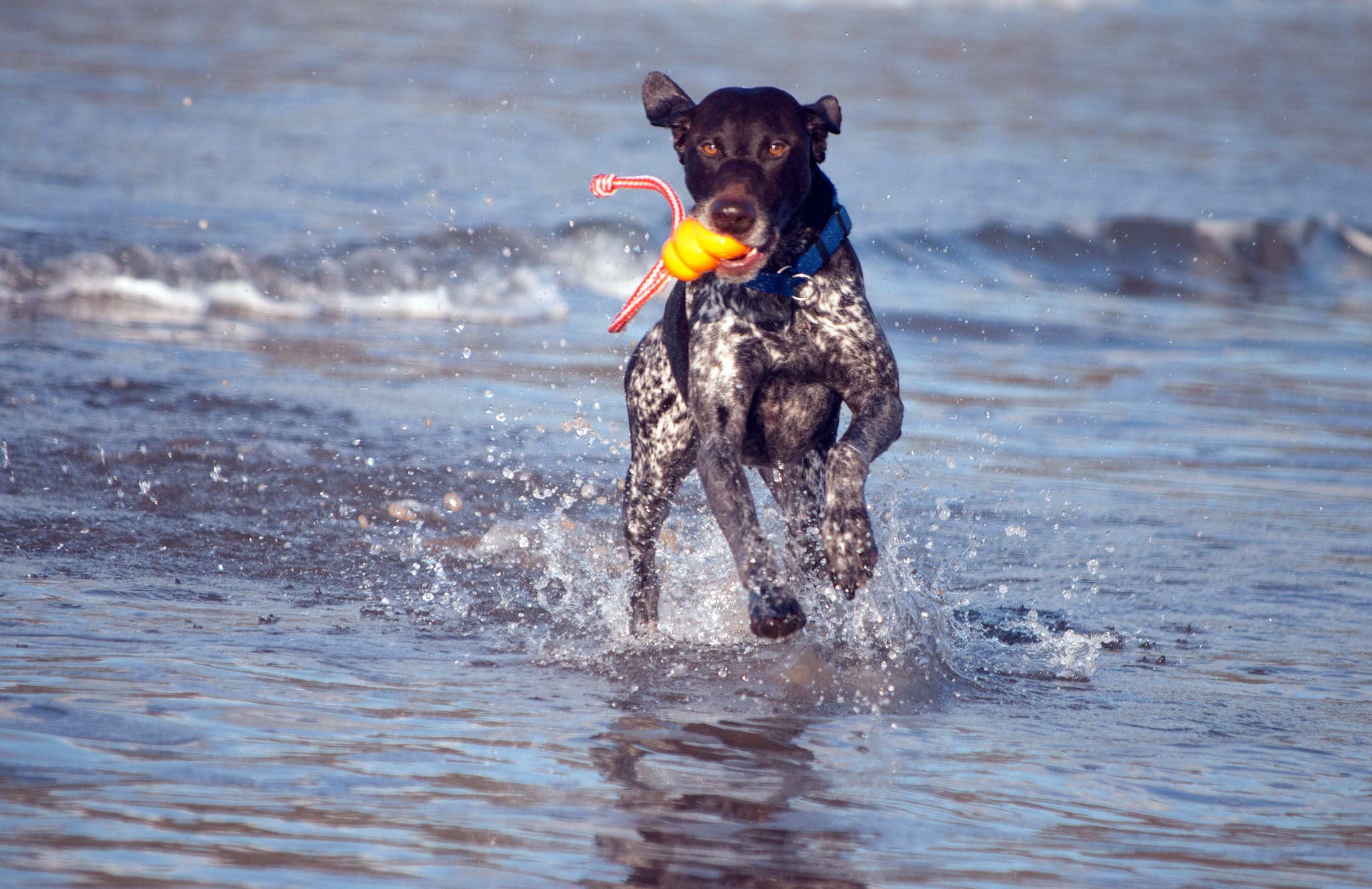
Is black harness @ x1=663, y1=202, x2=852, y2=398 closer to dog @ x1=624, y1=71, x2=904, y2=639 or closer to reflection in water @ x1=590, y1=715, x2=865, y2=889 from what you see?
dog @ x1=624, y1=71, x2=904, y2=639

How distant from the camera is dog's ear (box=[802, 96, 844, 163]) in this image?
4508 mm

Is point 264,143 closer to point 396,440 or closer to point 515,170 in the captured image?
point 515,170

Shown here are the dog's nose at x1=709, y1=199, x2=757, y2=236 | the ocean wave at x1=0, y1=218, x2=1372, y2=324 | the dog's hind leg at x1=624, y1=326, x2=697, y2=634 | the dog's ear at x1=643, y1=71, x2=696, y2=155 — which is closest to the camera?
the dog's nose at x1=709, y1=199, x2=757, y2=236

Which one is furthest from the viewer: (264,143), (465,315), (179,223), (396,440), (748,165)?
(264,143)

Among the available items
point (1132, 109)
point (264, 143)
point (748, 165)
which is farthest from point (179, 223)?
point (1132, 109)

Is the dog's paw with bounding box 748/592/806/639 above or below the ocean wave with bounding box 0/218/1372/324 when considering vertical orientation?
below

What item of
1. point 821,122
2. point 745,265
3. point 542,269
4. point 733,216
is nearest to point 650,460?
point 745,265

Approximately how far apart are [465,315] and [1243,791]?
7150 mm

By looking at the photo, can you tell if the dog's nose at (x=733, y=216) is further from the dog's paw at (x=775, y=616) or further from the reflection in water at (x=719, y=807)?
the reflection in water at (x=719, y=807)

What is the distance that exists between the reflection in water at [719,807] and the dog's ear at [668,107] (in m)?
1.75

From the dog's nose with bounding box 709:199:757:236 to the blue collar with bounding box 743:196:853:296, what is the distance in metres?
0.24

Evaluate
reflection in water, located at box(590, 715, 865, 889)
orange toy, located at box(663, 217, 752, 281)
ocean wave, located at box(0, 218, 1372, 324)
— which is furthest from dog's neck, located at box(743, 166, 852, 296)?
ocean wave, located at box(0, 218, 1372, 324)

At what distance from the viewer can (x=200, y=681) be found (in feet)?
12.9

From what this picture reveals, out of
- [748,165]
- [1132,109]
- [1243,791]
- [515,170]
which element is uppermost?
[1132,109]
